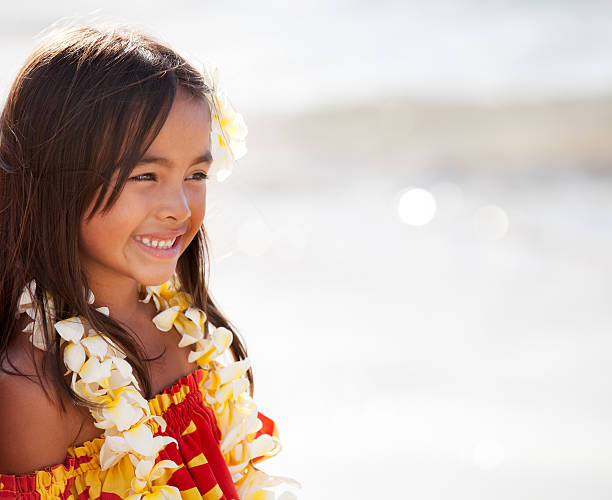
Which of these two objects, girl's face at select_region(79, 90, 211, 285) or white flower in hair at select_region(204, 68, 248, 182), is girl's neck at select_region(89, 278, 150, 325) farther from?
white flower in hair at select_region(204, 68, 248, 182)

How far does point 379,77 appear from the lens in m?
7.81

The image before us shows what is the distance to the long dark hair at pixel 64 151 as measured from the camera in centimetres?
148

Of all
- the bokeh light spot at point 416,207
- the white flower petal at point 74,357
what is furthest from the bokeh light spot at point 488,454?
the bokeh light spot at point 416,207

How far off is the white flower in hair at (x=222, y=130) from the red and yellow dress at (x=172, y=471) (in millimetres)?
404

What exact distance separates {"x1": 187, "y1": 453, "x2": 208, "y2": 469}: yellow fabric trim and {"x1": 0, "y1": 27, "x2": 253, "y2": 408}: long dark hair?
239mm

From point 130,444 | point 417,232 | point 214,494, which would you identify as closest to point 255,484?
point 214,494

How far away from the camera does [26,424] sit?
1.41 meters

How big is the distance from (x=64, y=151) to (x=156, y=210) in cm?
18

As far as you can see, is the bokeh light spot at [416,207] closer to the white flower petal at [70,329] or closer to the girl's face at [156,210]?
Result: the girl's face at [156,210]

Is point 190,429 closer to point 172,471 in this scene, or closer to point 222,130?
point 172,471

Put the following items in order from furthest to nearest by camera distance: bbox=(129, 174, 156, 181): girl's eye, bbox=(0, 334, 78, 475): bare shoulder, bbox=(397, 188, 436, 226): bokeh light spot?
bbox=(397, 188, 436, 226): bokeh light spot → bbox=(129, 174, 156, 181): girl's eye → bbox=(0, 334, 78, 475): bare shoulder

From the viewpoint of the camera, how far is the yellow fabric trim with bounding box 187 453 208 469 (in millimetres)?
1635

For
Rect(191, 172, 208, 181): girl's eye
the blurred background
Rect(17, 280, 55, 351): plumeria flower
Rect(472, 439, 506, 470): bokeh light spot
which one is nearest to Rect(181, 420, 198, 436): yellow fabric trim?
Rect(17, 280, 55, 351): plumeria flower

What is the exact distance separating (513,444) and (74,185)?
1.86 m
